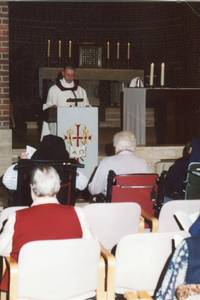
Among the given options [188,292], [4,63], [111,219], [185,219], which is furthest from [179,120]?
[188,292]

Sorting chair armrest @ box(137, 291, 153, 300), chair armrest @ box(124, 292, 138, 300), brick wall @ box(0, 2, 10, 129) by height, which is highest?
brick wall @ box(0, 2, 10, 129)

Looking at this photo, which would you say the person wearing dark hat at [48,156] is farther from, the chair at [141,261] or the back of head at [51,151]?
the chair at [141,261]

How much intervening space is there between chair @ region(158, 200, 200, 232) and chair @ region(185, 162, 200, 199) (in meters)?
1.00

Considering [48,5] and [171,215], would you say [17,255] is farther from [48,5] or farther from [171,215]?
[48,5]

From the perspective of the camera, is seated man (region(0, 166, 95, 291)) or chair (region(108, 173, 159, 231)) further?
chair (region(108, 173, 159, 231))

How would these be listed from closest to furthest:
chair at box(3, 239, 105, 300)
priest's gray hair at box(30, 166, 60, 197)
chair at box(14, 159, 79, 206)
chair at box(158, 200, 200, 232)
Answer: chair at box(3, 239, 105, 300) < priest's gray hair at box(30, 166, 60, 197) < chair at box(158, 200, 200, 232) < chair at box(14, 159, 79, 206)

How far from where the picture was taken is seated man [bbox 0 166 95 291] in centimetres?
253

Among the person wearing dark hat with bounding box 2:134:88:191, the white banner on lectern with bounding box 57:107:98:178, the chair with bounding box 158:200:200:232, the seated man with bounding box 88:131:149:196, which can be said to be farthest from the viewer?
the white banner on lectern with bounding box 57:107:98:178

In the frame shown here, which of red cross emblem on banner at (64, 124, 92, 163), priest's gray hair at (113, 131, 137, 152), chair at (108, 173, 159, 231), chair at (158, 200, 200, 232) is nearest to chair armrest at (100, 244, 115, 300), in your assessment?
chair at (158, 200, 200, 232)

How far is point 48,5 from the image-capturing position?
1241 centimetres

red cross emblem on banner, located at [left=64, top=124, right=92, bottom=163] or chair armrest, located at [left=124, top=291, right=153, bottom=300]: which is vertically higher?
red cross emblem on banner, located at [left=64, top=124, right=92, bottom=163]

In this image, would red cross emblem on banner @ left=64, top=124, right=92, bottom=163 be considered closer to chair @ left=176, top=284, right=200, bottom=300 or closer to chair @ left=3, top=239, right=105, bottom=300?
chair @ left=3, top=239, right=105, bottom=300

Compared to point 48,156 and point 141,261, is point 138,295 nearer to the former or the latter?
point 141,261

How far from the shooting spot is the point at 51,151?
3.97 metres
